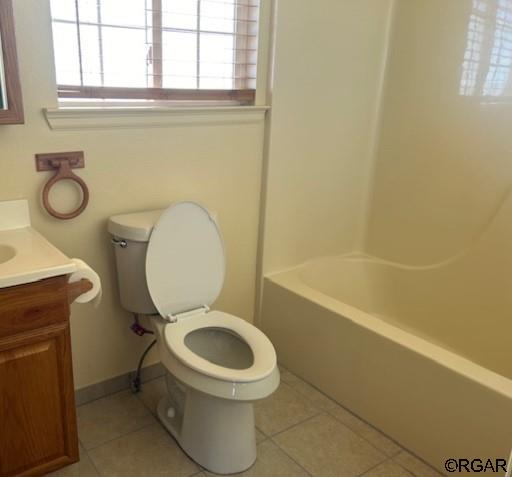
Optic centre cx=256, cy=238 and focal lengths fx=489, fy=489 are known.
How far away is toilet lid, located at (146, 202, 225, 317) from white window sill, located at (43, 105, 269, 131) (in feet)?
1.21

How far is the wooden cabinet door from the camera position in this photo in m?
1.36

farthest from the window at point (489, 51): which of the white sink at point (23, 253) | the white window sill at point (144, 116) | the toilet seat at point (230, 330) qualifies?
the white sink at point (23, 253)

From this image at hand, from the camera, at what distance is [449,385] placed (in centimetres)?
171

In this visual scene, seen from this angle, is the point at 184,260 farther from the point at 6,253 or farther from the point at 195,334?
the point at 6,253

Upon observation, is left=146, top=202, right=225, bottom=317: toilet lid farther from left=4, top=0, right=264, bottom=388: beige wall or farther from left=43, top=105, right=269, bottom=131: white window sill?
left=43, top=105, right=269, bottom=131: white window sill

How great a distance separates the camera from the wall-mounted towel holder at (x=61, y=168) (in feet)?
5.63

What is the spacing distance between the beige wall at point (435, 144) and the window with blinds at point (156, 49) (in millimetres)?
819

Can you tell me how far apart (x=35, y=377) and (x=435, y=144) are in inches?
78.0

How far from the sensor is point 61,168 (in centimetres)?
173

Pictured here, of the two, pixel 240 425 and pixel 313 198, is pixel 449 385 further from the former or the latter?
pixel 313 198

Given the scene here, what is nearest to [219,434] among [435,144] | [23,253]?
[23,253]

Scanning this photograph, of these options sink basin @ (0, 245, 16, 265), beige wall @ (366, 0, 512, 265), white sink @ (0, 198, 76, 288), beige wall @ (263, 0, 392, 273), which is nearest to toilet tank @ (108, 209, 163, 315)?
white sink @ (0, 198, 76, 288)

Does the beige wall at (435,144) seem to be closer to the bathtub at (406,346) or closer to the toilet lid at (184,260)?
the bathtub at (406,346)

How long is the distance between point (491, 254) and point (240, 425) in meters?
1.36
